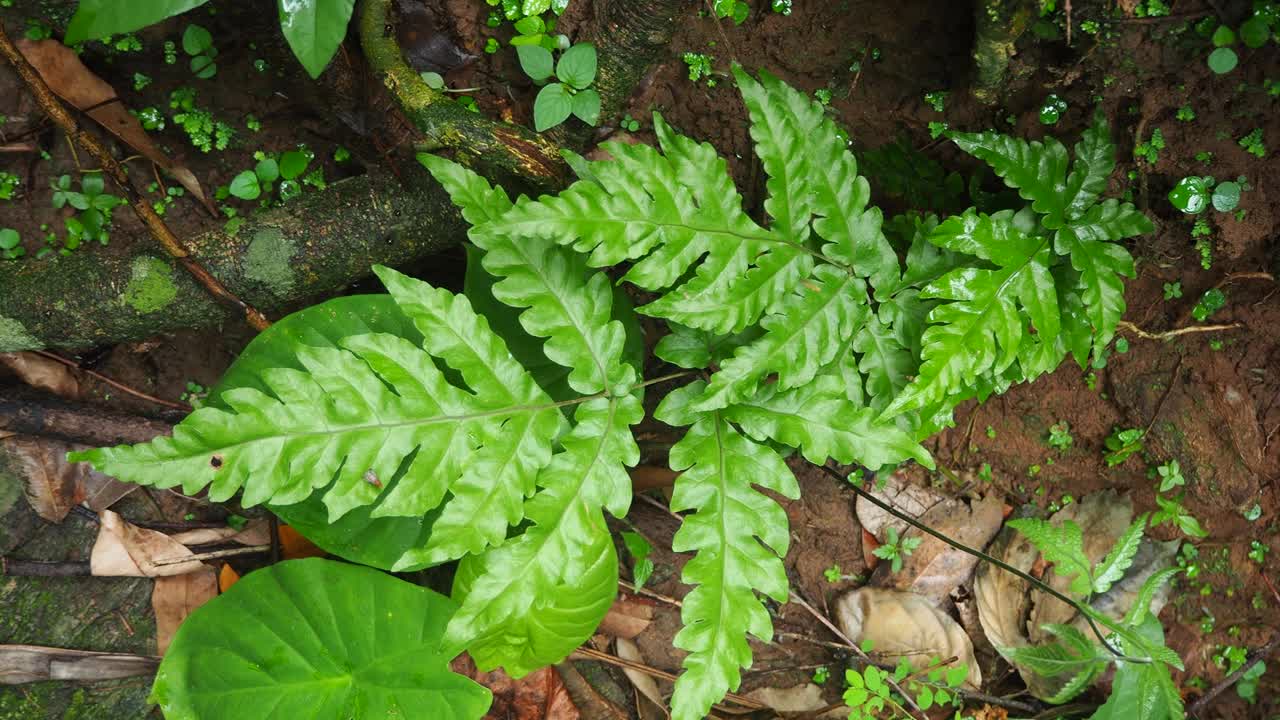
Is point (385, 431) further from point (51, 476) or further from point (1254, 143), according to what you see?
point (1254, 143)

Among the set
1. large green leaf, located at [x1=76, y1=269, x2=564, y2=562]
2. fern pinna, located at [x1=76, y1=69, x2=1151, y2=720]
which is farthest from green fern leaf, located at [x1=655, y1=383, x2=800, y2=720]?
large green leaf, located at [x1=76, y1=269, x2=564, y2=562]

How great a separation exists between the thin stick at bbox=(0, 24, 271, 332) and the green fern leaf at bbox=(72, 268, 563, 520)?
27.9 inches

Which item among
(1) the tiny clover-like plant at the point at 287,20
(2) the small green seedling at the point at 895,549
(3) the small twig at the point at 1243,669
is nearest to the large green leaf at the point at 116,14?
(1) the tiny clover-like plant at the point at 287,20

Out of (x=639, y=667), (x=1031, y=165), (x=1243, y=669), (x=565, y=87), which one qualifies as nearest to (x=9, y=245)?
(x=565, y=87)

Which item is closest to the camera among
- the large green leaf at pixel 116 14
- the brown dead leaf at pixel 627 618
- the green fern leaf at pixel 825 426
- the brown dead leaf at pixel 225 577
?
the large green leaf at pixel 116 14

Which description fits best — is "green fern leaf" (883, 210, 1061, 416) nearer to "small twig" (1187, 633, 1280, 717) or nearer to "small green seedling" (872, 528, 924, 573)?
"small green seedling" (872, 528, 924, 573)

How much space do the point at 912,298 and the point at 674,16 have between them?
983 mm

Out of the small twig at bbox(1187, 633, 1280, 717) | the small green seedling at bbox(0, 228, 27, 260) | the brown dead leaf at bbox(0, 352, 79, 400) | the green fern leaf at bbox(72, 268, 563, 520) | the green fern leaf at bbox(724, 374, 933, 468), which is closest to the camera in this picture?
the green fern leaf at bbox(72, 268, 563, 520)

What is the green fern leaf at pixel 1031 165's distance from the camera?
210 cm

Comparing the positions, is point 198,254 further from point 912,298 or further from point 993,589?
point 993,589

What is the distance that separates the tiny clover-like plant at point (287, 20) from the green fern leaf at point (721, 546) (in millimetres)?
1141

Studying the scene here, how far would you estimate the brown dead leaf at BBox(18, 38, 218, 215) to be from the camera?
2467 millimetres

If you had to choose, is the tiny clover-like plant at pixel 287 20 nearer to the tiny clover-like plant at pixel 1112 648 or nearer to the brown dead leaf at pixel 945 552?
the tiny clover-like plant at pixel 1112 648

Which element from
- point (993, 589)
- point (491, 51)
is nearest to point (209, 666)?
point (491, 51)
